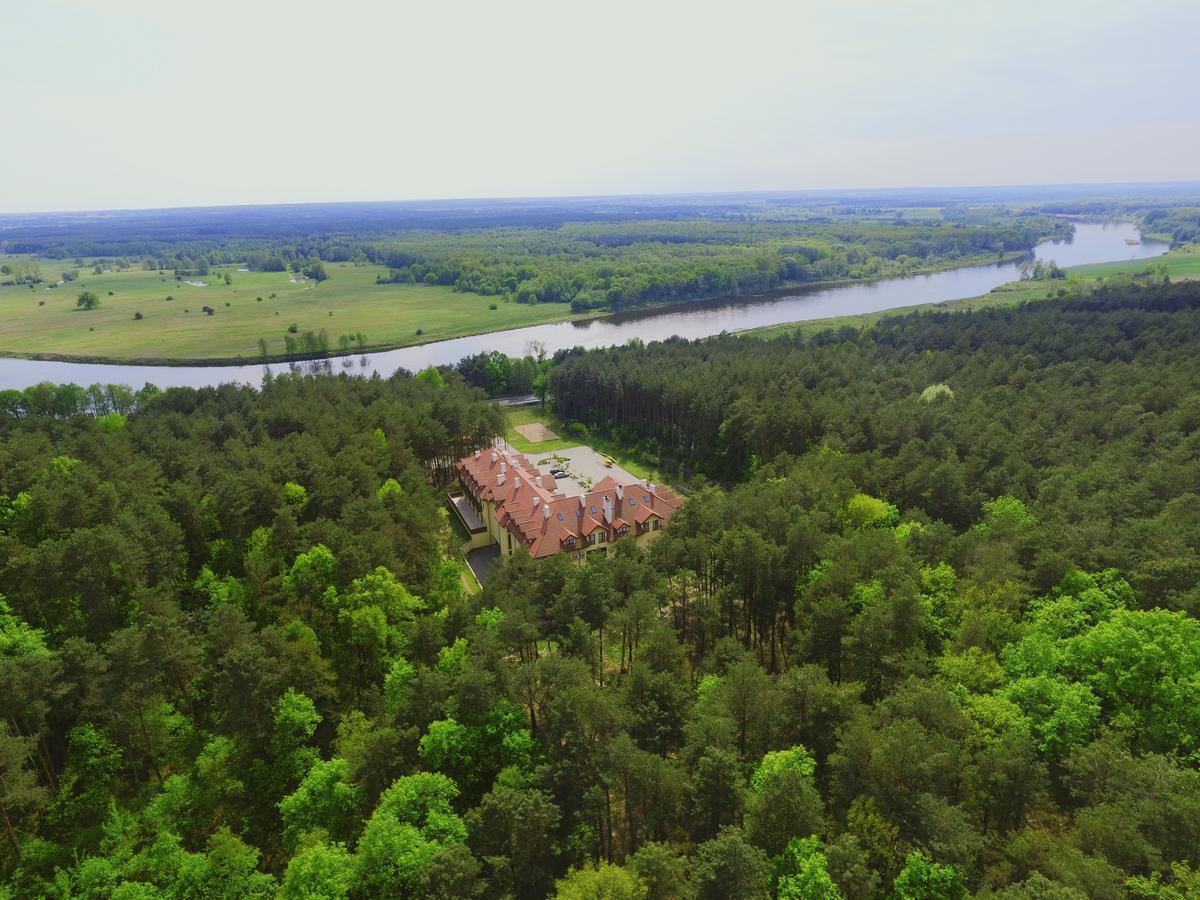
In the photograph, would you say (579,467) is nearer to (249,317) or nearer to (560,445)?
(560,445)

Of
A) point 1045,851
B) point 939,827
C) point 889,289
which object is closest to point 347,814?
point 939,827

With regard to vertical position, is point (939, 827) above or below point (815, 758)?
above

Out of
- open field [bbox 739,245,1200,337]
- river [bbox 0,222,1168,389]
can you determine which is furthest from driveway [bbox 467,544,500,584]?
open field [bbox 739,245,1200,337]

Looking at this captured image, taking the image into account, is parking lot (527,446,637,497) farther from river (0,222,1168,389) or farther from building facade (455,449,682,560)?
river (0,222,1168,389)

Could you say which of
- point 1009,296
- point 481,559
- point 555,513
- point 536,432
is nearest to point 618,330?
point 536,432

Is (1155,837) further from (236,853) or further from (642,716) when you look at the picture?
(236,853)

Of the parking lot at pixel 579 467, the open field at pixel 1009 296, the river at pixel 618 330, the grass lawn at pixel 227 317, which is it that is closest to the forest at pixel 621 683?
the parking lot at pixel 579 467
